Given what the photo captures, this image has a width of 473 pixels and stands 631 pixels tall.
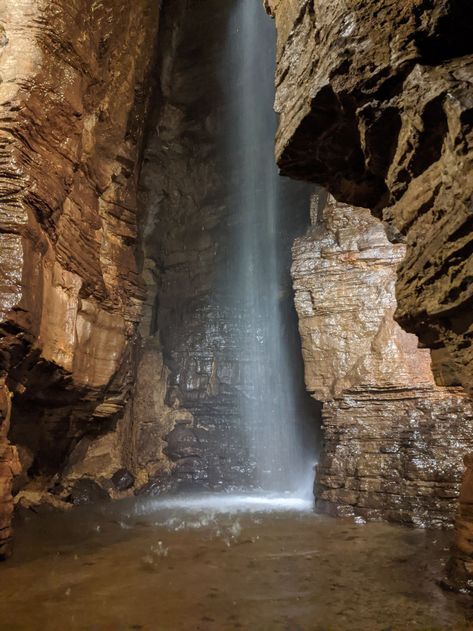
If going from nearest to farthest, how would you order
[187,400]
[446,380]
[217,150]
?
[446,380] → [187,400] → [217,150]

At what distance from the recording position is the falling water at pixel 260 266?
1098cm

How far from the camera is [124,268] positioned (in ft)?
30.6

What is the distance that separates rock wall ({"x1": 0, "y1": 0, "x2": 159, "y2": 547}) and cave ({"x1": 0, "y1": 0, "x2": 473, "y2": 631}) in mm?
42

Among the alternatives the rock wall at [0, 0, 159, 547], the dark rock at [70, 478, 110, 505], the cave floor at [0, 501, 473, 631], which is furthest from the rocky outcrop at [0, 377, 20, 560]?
the dark rock at [70, 478, 110, 505]

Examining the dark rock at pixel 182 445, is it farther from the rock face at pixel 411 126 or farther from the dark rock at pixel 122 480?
the rock face at pixel 411 126

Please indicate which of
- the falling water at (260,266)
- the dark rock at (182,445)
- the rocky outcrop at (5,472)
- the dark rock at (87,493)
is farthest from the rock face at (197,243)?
the rocky outcrop at (5,472)

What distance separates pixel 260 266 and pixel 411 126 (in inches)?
388

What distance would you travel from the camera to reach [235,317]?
11.8 metres

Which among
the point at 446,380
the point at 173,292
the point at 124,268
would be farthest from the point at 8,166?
the point at 173,292

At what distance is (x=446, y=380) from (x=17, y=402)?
6461mm

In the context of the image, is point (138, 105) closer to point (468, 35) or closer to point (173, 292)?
point (173, 292)

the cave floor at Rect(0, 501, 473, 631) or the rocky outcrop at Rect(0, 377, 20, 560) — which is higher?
the rocky outcrop at Rect(0, 377, 20, 560)

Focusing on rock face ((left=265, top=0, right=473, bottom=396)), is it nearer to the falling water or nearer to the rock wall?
the rock wall

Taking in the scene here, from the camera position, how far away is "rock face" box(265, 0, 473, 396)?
2.54 metres
